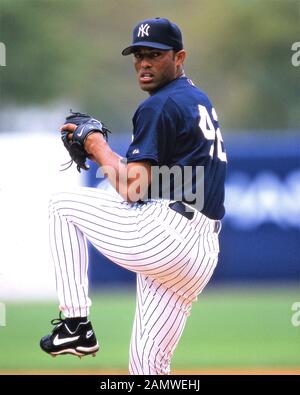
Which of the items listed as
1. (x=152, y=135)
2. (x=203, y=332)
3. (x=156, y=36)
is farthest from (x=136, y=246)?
(x=203, y=332)

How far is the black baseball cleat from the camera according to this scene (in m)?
3.80

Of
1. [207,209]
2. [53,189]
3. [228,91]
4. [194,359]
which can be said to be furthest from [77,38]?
[207,209]

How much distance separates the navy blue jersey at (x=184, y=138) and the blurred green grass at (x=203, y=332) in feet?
8.60

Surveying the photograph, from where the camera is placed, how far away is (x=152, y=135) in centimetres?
375

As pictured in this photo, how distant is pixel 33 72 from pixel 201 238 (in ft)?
30.5

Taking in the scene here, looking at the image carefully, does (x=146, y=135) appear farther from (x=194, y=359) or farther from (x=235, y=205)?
(x=235, y=205)

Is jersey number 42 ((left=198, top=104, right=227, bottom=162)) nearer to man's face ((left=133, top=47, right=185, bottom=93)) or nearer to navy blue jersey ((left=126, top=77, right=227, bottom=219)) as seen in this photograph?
navy blue jersey ((left=126, top=77, right=227, bottom=219))

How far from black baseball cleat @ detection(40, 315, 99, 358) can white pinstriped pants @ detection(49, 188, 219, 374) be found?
7 cm

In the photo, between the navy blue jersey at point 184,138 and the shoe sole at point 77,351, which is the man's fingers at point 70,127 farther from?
the shoe sole at point 77,351

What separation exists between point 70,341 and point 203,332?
3.87m

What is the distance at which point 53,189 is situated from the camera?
8.18 metres

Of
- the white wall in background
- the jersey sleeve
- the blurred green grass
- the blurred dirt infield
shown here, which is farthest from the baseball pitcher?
the white wall in background

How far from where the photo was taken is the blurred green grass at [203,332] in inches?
262

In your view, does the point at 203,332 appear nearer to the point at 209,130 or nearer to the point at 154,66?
the point at 209,130
